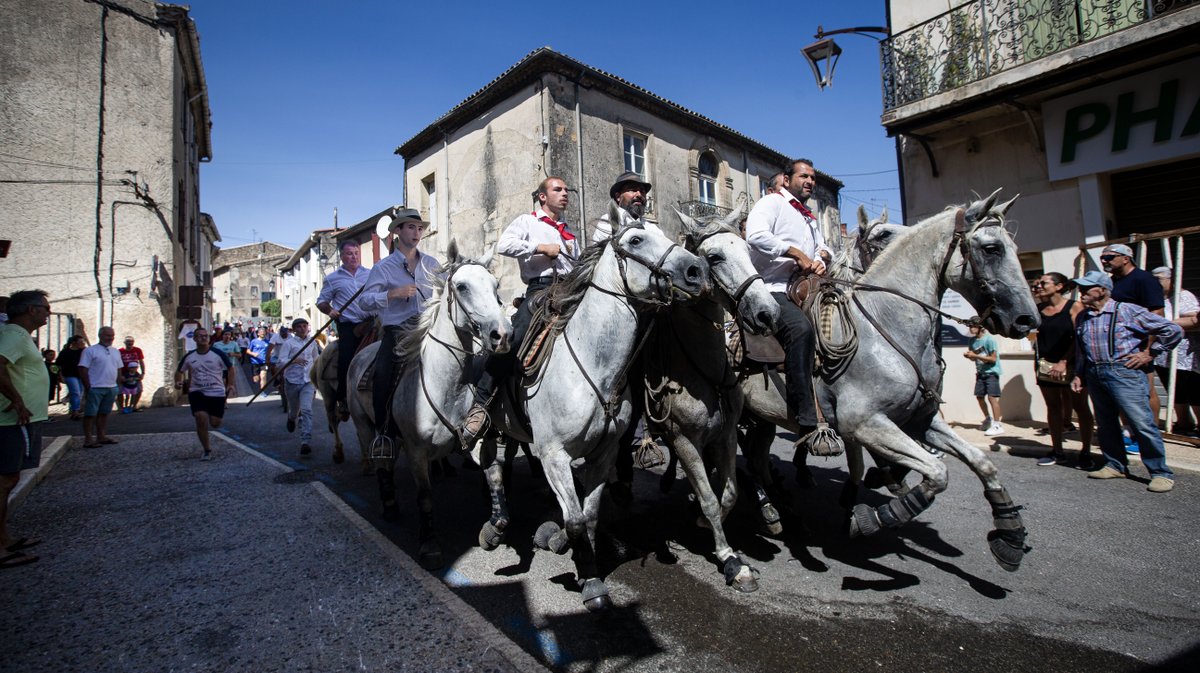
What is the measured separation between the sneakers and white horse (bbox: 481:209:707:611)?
17.2 ft

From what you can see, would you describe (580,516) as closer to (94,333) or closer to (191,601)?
(191,601)

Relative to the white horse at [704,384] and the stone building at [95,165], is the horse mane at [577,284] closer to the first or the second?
the white horse at [704,384]

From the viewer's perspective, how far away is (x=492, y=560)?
407 centimetres

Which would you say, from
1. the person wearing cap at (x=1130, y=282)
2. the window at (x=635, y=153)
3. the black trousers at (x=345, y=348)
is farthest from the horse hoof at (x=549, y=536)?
the window at (x=635, y=153)

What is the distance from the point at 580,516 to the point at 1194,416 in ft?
28.1

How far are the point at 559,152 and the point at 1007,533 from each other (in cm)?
1514

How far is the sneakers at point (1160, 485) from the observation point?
16.8 feet

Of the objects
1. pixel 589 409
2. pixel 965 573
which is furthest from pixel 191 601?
pixel 965 573

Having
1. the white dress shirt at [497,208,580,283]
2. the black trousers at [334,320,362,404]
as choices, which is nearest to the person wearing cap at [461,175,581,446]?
the white dress shirt at [497,208,580,283]

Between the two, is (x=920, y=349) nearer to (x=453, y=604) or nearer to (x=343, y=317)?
(x=453, y=604)

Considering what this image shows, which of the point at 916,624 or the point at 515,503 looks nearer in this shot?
the point at 916,624

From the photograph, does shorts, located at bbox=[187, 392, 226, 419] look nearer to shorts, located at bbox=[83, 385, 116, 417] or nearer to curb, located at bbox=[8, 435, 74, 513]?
curb, located at bbox=[8, 435, 74, 513]

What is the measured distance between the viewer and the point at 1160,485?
16.8 feet

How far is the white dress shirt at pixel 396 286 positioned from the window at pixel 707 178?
16.5 m
